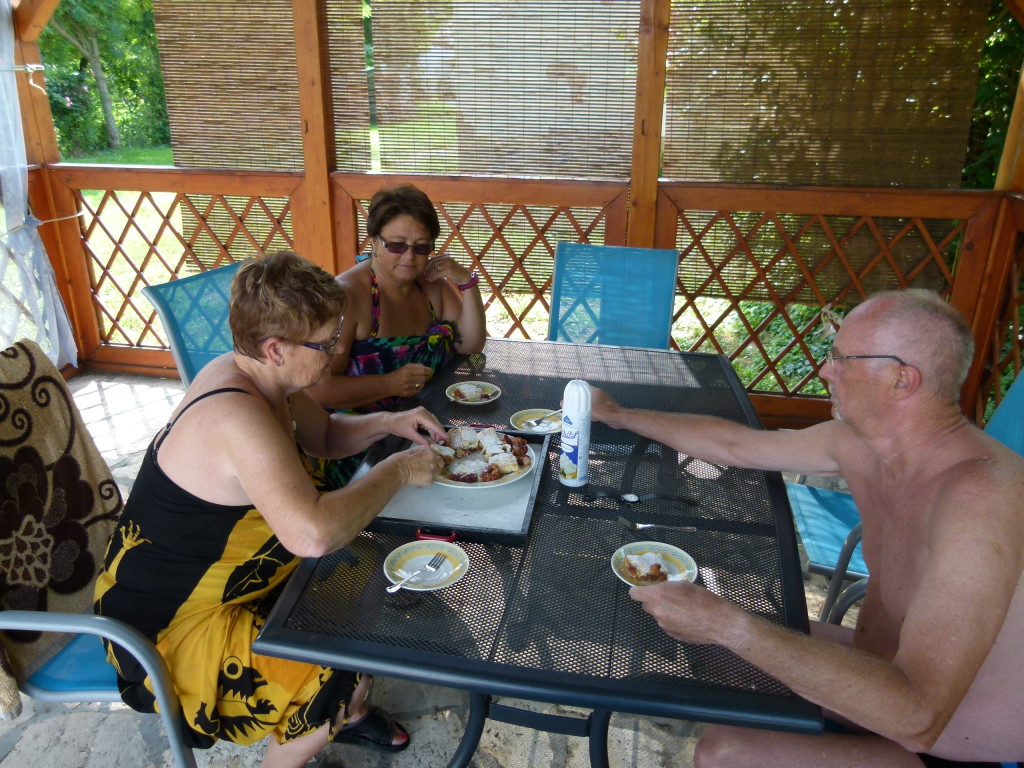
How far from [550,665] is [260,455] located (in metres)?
0.64

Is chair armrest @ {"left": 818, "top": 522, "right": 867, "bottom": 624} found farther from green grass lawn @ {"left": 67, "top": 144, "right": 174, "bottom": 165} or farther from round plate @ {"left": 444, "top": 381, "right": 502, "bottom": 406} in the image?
green grass lawn @ {"left": 67, "top": 144, "right": 174, "bottom": 165}

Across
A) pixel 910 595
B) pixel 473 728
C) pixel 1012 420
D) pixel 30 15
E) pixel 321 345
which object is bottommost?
pixel 473 728

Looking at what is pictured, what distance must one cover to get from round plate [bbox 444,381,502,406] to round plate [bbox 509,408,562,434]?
0.13 meters

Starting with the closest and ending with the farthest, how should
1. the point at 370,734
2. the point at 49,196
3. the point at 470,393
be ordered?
the point at 370,734 → the point at 470,393 → the point at 49,196

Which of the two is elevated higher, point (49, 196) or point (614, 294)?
point (49, 196)

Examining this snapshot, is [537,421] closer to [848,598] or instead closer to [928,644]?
[848,598]

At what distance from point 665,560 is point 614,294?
1.87m

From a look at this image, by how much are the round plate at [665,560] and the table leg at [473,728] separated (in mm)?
370

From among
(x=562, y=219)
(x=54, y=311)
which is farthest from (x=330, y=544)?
(x=54, y=311)

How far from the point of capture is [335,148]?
4180mm

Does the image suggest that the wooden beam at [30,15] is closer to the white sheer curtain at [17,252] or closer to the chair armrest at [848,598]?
the white sheer curtain at [17,252]

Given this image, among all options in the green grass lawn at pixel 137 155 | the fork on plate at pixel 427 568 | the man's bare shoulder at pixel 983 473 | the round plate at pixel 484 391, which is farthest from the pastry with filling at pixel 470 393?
the green grass lawn at pixel 137 155

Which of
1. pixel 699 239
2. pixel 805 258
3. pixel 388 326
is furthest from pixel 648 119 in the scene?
pixel 388 326

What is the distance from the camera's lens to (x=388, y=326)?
250 centimetres
